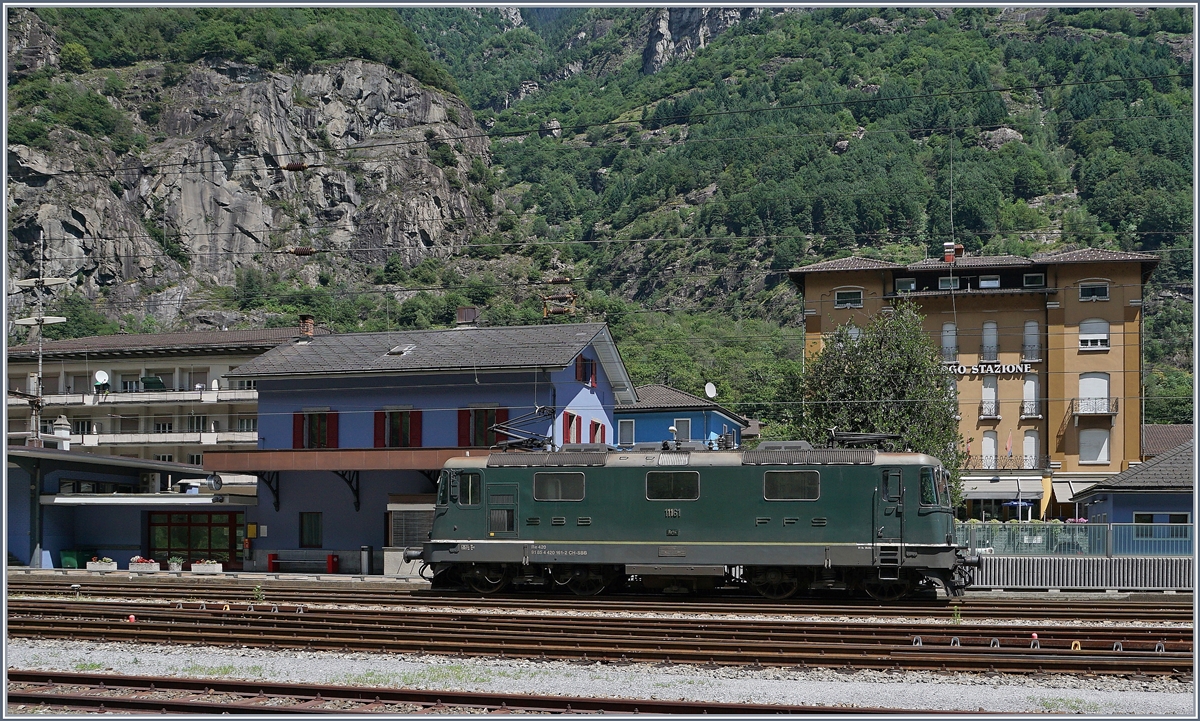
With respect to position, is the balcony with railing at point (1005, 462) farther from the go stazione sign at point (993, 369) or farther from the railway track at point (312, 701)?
the railway track at point (312, 701)

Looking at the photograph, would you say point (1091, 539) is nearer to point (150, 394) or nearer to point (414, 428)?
point (414, 428)

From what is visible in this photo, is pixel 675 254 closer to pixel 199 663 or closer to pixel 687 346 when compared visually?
pixel 687 346

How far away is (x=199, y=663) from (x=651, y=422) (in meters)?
42.9

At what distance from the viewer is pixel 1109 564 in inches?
1146

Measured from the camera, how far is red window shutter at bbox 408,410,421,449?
39844 mm

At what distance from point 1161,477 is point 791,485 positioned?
18710mm

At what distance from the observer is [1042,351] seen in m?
63.8

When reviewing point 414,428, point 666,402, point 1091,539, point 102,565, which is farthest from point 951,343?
point 102,565

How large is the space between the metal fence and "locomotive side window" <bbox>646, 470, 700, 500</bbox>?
796 centimetres

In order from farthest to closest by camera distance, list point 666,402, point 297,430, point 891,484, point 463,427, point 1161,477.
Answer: point 666,402, point 297,430, point 463,427, point 1161,477, point 891,484

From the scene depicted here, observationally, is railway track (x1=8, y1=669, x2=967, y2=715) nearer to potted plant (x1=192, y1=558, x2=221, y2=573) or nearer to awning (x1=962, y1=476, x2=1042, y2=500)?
potted plant (x1=192, y1=558, x2=221, y2=573)

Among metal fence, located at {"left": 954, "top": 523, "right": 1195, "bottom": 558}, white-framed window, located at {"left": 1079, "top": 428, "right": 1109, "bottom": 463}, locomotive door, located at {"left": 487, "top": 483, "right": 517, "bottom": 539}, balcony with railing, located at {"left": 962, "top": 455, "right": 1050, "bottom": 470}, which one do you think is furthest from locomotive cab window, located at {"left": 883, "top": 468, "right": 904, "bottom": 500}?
white-framed window, located at {"left": 1079, "top": 428, "right": 1109, "bottom": 463}

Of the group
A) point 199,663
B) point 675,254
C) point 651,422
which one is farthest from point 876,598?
point 675,254

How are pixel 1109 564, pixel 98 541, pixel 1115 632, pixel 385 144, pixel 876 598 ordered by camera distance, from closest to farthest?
pixel 1115 632 < pixel 876 598 < pixel 1109 564 < pixel 98 541 < pixel 385 144
